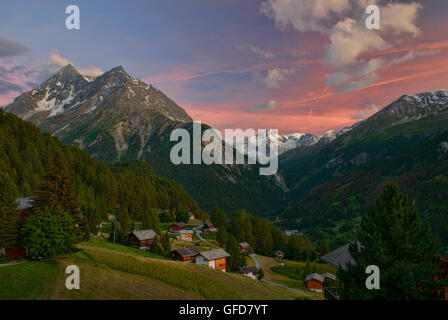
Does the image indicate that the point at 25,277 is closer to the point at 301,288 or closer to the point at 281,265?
the point at 301,288

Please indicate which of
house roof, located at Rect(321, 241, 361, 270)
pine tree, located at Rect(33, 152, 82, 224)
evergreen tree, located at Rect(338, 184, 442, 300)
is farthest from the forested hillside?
evergreen tree, located at Rect(338, 184, 442, 300)

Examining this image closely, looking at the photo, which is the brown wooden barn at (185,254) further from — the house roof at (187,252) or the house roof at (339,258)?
the house roof at (339,258)

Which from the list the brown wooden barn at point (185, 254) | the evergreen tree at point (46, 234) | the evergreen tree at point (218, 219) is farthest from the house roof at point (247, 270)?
the evergreen tree at point (218, 219)

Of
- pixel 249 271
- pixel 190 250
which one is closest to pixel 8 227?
pixel 190 250

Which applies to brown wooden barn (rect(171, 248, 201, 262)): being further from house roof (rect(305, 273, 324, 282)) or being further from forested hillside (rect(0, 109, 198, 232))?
house roof (rect(305, 273, 324, 282))

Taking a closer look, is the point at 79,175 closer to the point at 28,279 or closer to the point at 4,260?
the point at 4,260

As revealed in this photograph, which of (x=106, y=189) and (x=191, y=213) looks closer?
(x=106, y=189)
